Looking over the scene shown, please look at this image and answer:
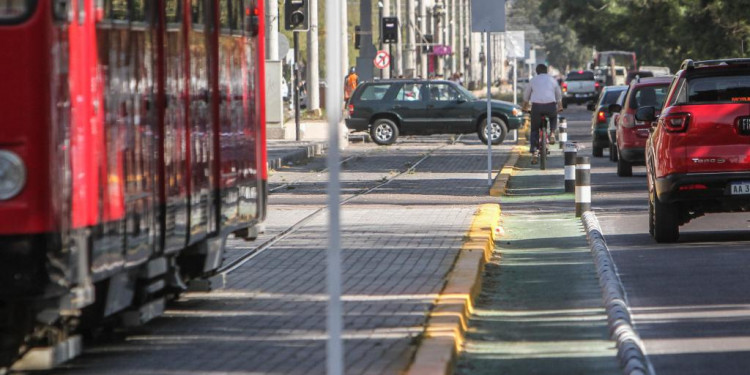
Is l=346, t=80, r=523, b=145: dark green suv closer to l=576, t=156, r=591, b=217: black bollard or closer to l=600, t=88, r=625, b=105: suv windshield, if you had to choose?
l=600, t=88, r=625, b=105: suv windshield

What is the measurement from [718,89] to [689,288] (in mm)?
3777

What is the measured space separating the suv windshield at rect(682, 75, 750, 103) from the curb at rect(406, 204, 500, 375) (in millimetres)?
2325

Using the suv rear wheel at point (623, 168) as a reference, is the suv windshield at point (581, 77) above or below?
below

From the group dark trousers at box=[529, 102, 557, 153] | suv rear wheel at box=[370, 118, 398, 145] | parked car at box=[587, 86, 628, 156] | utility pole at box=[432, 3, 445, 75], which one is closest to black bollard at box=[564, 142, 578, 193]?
dark trousers at box=[529, 102, 557, 153]

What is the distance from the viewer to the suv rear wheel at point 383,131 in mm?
41562

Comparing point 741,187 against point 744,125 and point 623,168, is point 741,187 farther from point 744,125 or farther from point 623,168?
point 623,168

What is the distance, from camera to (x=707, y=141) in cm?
1557

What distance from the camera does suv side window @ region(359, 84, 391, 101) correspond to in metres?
41.6

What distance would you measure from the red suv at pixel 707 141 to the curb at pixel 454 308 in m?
1.81

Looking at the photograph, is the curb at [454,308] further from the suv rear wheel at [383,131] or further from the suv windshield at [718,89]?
the suv rear wheel at [383,131]

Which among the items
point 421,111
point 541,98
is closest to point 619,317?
point 541,98

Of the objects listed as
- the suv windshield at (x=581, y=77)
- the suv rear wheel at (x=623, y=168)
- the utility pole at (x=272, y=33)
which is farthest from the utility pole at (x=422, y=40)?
the suv rear wheel at (x=623, y=168)

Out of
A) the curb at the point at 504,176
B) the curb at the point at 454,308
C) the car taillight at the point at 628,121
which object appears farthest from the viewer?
the car taillight at the point at 628,121

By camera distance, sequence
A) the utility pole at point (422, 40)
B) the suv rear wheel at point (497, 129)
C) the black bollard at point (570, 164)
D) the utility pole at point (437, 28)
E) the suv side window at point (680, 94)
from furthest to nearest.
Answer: the utility pole at point (437, 28), the utility pole at point (422, 40), the suv rear wheel at point (497, 129), the black bollard at point (570, 164), the suv side window at point (680, 94)
